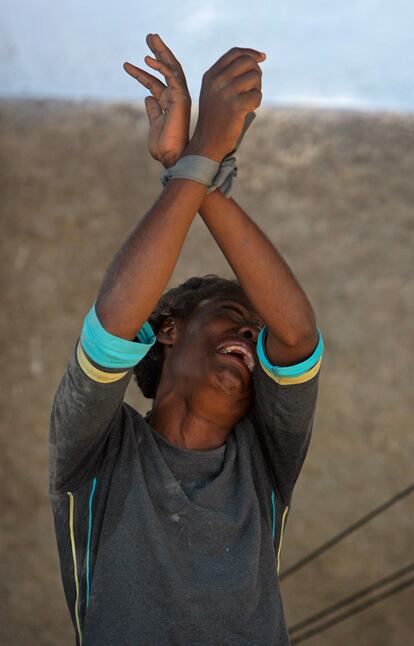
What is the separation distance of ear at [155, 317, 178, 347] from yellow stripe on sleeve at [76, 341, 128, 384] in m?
0.38

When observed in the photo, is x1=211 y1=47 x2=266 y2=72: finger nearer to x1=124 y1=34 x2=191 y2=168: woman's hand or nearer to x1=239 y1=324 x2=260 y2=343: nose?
x1=124 y1=34 x2=191 y2=168: woman's hand

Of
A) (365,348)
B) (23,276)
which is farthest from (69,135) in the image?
(365,348)

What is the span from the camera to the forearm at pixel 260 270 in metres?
1.69

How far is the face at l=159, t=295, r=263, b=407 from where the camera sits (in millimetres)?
1844

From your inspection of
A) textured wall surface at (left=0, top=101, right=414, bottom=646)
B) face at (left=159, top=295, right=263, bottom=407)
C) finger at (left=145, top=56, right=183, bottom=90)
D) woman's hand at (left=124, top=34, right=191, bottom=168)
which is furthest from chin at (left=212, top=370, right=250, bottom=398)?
textured wall surface at (left=0, top=101, right=414, bottom=646)

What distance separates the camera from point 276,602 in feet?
5.57

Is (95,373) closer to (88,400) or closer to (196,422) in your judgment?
(88,400)

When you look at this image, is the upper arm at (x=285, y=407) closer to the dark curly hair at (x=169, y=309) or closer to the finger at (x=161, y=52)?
the dark curly hair at (x=169, y=309)

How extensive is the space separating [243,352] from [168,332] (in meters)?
0.19

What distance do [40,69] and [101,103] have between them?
0.27 metres

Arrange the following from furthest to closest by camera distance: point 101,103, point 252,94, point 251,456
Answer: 1. point 101,103
2. point 251,456
3. point 252,94

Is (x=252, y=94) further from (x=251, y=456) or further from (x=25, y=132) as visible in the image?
(x=25, y=132)

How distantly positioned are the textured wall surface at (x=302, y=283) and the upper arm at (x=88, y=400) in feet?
8.38

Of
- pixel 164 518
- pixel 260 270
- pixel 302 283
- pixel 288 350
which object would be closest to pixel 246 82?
pixel 260 270
